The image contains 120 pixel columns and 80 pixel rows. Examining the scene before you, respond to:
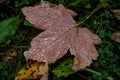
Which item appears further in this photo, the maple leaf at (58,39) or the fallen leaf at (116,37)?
the fallen leaf at (116,37)

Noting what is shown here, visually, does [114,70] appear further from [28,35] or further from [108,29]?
[28,35]

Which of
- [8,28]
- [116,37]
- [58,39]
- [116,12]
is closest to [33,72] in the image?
[58,39]

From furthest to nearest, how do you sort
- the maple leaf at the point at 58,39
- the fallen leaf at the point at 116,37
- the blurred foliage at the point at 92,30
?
the fallen leaf at the point at 116,37, the blurred foliage at the point at 92,30, the maple leaf at the point at 58,39

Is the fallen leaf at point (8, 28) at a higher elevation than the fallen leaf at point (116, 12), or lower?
lower

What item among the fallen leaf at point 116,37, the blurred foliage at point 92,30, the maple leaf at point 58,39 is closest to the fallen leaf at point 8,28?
the blurred foliage at point 92,30

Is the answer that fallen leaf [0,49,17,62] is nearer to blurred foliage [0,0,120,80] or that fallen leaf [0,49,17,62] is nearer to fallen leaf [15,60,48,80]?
blurred foliage [0,0,120,80]

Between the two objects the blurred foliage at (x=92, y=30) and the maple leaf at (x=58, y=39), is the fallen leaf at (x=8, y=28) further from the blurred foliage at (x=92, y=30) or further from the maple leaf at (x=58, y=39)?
the maple leaf at (x=58, y=39)

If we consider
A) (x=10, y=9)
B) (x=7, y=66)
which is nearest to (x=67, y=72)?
(x=7, y=66)

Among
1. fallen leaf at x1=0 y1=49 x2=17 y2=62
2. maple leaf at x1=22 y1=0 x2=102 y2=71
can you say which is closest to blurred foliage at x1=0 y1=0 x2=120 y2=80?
fallen leaf at x1=0 y1=49 x2=17 y2=62

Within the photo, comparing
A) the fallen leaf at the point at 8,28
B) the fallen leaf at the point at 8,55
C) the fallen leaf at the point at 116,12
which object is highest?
the fallen leaf at the point at 116,12
